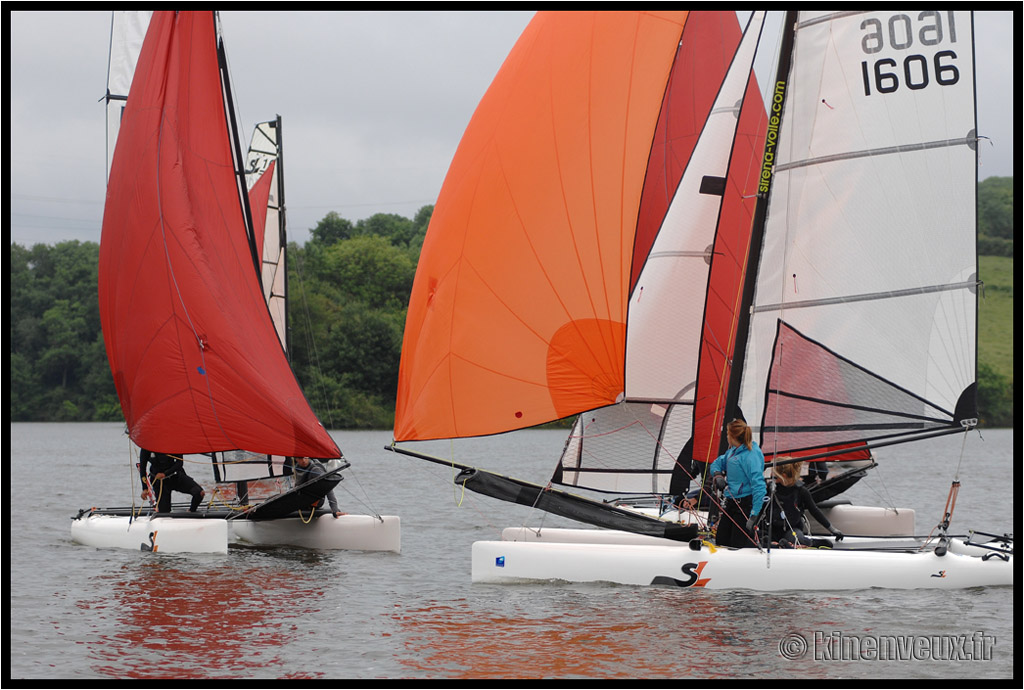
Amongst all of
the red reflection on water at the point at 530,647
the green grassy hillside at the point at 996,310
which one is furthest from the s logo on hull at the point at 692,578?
the green grassy hillside at the point at 996,310

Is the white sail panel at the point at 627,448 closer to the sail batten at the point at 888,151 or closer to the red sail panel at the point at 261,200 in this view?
the sail batten at the point at 888,151

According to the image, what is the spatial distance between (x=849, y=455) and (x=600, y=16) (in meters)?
6.29

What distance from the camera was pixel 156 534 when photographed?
13.2m

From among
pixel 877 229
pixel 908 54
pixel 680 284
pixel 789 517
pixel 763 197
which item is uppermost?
pixel 908 54

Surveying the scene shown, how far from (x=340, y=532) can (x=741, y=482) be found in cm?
505

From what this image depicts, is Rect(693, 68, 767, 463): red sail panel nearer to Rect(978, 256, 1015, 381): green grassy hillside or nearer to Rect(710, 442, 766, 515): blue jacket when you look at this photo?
Rect(710, 442, 766, 515): blue jacket

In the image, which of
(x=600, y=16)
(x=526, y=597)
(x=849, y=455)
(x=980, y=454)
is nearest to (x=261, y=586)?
(x=526, y=597)

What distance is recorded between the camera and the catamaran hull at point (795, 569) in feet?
34.4

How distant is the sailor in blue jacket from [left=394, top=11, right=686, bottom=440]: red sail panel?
1.13 meters

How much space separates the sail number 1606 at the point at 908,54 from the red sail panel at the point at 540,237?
5.70 feet

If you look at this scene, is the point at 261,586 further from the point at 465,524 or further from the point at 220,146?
the point at 465,524

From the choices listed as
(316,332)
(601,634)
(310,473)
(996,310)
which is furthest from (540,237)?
(996,310)

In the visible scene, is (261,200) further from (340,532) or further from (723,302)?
(723,302)

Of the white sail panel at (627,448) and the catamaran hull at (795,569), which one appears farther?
the white sail panel at (627,448)
